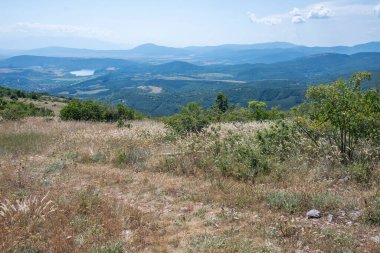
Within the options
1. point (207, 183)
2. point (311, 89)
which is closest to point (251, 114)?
point (311, 89)

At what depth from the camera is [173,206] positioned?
6609mm

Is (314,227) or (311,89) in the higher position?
(311,89)

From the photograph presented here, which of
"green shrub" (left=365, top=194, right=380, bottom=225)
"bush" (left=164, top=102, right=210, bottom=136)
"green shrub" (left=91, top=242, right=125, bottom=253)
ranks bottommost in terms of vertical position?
"green shrub" (left=91, top=242, right=125, bottom=253)

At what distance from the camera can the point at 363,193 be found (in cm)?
646

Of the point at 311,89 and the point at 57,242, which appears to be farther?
the point at 311,89

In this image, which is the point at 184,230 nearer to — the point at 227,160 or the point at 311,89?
the point at 227,160

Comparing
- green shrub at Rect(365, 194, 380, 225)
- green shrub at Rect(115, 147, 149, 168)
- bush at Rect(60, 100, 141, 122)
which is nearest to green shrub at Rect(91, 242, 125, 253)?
green shrub at Rect(365, 194, 380, 225)

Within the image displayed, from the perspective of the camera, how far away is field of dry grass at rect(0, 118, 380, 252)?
492cm

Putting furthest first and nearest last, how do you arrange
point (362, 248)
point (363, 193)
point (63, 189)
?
point (63, 189) → point (363, 193) → point (362, 248)

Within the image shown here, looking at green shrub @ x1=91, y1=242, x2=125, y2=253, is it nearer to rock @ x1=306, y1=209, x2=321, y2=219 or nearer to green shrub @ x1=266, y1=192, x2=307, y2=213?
green shrub @ x1=266, y1=192, x2=307, y2=213

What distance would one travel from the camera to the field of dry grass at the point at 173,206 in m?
4.92

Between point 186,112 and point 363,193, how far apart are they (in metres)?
9.47

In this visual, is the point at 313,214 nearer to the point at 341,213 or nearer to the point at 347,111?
the point at 341,213

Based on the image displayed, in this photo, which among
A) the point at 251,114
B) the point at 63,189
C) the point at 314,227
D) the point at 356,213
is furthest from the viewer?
the point at 251,114
